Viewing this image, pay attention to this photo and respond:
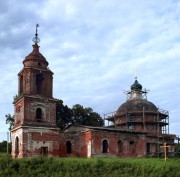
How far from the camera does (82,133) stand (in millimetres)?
37844

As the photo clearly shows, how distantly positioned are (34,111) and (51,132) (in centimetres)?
244

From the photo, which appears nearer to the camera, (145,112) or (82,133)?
(82,133)

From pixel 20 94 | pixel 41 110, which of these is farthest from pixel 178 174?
pixel 20 94

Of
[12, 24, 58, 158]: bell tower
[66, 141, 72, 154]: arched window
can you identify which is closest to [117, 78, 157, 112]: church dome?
[66, 141, 72, 154]: arched window

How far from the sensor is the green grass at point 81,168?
26016mm

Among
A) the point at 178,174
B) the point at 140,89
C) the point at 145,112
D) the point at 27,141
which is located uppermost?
the point at 140,89

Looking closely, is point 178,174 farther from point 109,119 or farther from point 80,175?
point 109,119

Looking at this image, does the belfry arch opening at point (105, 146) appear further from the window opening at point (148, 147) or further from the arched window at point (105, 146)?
the window opening at point (148, 147)

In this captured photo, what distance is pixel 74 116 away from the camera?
51969 millimetres

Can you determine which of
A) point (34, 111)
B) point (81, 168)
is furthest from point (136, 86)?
point (81, 168)

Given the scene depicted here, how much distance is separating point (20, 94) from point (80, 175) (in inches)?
490

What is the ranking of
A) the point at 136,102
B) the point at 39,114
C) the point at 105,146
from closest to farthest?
the point at 39,114 < the point at 105,146 < the point at 136,102

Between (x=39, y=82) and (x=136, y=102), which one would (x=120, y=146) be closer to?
(x=136, y=102)

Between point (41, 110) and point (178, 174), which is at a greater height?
point (41, 110)
